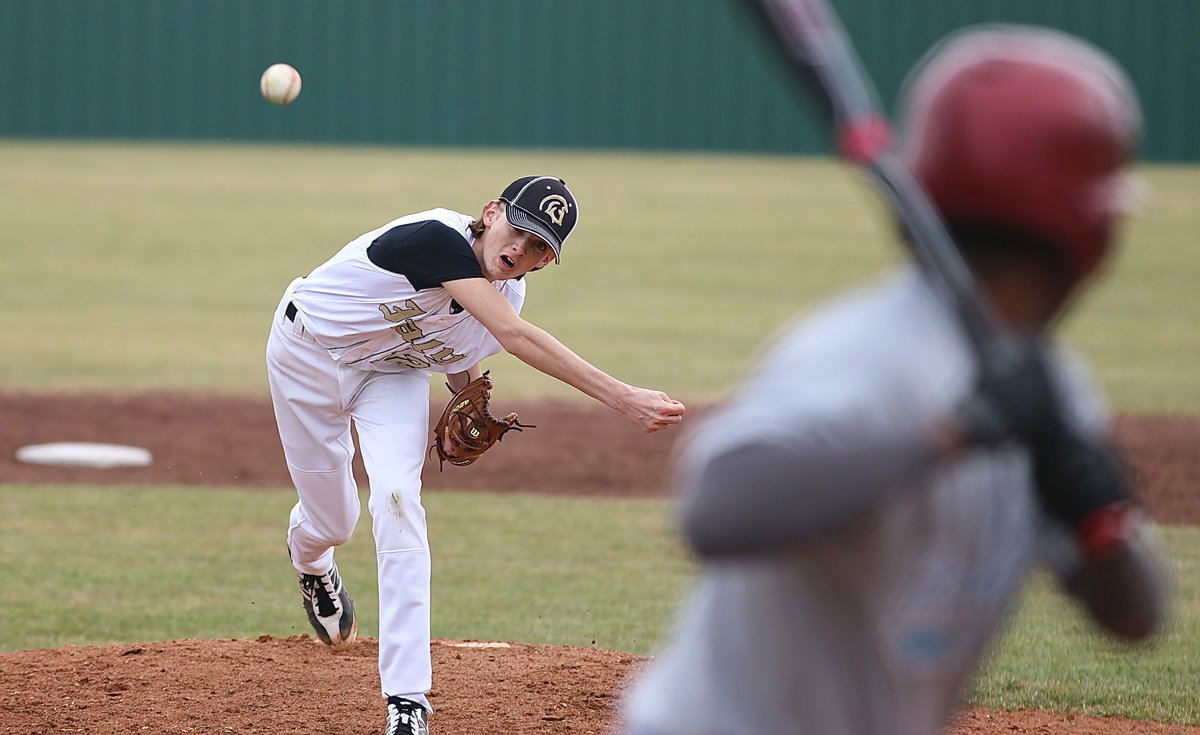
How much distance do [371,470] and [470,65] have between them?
28.3 m

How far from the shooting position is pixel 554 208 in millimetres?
4258

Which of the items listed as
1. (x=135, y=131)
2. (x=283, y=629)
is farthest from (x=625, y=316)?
(x=135, y=131)

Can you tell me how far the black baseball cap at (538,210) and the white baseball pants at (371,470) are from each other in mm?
662

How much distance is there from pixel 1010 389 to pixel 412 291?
126 inches

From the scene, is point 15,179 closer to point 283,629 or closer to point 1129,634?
point 283,629

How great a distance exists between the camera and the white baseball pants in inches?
159

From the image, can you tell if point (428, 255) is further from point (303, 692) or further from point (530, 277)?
point (530, 277)

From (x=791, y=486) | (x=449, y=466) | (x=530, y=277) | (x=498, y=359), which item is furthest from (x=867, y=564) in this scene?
(x=530, y=277)

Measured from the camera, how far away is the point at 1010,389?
4.48ft

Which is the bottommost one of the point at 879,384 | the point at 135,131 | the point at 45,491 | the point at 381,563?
the point at 135,131

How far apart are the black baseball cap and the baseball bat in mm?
2459

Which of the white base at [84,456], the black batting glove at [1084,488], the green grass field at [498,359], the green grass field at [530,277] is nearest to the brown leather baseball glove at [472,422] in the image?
the green grass field at [498,359]

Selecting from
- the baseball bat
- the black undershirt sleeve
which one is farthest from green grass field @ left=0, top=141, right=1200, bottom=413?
the baseball bat

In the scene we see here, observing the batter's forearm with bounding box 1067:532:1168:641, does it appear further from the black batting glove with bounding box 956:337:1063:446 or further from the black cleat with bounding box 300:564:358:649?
the black cleat with bounding box 300:564:358:649
